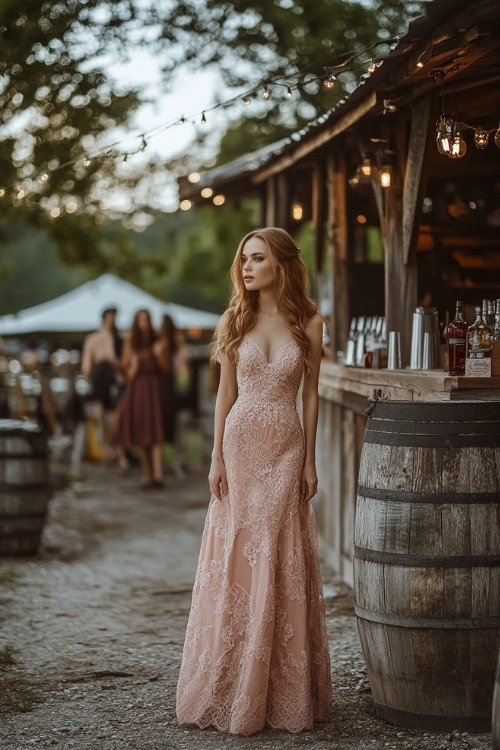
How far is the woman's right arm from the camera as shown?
4.70m

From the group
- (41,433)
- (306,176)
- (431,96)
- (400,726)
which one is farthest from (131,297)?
Answer: (400,726)

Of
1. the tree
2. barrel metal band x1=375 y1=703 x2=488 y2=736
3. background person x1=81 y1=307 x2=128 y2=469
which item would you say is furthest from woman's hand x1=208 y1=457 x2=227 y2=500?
background person x1=81 y1=307 x2=128 y2=469

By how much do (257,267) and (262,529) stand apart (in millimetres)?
1155

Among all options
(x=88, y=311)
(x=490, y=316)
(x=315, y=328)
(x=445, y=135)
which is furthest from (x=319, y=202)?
(x=88, y=311)

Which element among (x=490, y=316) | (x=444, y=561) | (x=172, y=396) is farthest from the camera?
(x=172, y=396)

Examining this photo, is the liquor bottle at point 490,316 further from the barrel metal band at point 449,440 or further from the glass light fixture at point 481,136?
the barrel metal band at point 449,440

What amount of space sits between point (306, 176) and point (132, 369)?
3855mm

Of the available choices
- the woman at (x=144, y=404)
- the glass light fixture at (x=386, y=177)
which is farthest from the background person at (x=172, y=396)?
the glass light fixture at (x=386, y=177)

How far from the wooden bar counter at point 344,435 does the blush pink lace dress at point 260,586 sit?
0.76m

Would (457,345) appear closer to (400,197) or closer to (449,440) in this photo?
(449,440)

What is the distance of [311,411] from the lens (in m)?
4.71

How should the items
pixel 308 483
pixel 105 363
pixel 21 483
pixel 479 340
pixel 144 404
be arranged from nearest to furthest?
pixel 308 483 < pixel 479 340 < pixel 21 483 < pixel 144 404 < pixel 105 363

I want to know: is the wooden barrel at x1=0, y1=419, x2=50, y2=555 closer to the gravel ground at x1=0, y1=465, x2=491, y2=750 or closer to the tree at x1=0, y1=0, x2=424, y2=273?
the gravel ground at x1=0, y1=465, x2=491, y2=750

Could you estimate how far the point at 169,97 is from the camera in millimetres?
13875
